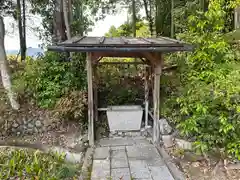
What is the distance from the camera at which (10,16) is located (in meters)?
7.32

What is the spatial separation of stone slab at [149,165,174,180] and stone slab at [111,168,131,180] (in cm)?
39

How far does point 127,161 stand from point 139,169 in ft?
1.16

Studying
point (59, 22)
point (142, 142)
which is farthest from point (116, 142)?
point (59, 22)

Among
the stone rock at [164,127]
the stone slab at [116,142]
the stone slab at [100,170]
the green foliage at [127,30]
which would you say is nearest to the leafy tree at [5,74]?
the stone slab at [116,142]

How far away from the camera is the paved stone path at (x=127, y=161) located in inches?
Result: 140

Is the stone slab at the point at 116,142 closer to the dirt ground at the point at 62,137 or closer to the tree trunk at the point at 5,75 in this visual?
the dirt ground at the point at 62,137

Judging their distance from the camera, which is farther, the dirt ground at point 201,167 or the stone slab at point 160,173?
the dirt ground at point 201,167

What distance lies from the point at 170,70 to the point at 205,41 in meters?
1.83

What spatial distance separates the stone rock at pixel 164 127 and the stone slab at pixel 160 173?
3.62ft

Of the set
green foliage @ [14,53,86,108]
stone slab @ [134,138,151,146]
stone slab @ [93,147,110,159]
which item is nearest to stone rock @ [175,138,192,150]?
stone slab @ [134,138,151,146]

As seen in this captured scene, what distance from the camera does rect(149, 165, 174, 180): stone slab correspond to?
346 centimetres

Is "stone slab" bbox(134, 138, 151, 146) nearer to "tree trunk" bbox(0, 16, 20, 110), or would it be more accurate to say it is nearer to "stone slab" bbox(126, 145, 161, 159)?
"stone slab" bbox(126, 145, 161, 159)

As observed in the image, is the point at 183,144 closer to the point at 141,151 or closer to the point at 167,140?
the point at 167,140

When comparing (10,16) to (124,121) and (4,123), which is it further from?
(124,121)
